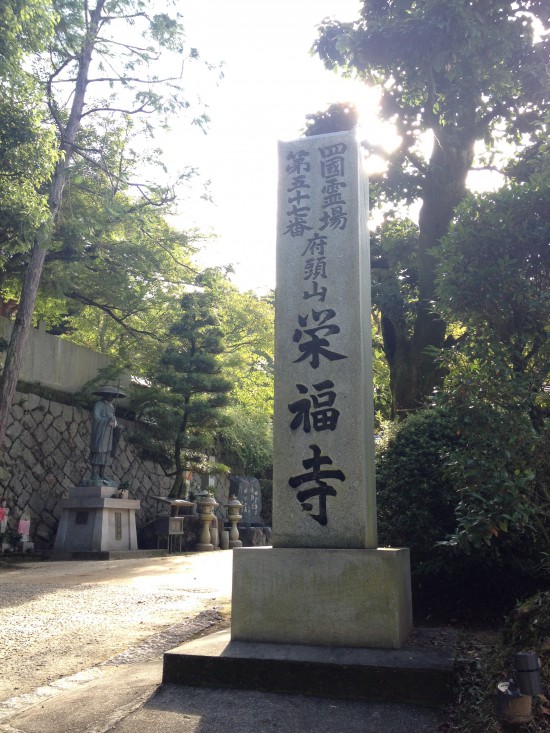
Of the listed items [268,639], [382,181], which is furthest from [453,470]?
[382,181]

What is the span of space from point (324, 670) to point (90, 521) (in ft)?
32.4

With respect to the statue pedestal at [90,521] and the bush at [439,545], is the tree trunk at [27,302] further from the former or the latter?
the bush at [439,545]

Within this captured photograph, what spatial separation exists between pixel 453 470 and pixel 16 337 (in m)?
9.53

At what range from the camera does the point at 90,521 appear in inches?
486

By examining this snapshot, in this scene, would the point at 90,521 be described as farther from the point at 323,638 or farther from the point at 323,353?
the point at 323,638

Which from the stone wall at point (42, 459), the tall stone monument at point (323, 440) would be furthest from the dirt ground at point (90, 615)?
the stone wall at point (42, 459)

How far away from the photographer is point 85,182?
13.6m

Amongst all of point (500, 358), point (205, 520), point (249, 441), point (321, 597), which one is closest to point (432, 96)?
point (500, 358)

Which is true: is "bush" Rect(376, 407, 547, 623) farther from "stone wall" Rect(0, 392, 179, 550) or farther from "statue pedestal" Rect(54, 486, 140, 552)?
"stone wall" Rect(0, 392, 179, 550)

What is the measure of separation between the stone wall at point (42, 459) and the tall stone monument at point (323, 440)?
31.7ft

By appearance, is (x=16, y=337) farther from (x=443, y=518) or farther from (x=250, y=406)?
(x=250, y=406)

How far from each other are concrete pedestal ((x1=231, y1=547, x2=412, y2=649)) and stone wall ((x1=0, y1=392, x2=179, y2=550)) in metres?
9.75

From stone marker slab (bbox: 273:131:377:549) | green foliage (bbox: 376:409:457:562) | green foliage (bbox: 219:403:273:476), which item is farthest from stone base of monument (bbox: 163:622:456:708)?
green foliage (bbox: 219:403:273:476)

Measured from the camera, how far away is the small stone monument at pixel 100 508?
12.2 meters
